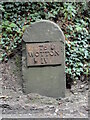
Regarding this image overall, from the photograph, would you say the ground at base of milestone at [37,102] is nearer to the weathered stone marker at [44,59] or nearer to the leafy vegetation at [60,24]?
the weathered stone marker at [44,59]

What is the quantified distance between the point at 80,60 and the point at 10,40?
154 cm

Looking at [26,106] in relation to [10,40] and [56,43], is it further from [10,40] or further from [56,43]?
[10,40]

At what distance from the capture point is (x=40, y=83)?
11.9 feet

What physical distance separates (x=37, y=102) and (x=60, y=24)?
6.39 ft

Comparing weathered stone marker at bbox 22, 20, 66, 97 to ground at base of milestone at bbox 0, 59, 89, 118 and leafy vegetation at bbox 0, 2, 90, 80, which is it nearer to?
ground at base of milestone at bbox 0, 59, 89, 118

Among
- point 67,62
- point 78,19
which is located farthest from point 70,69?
point 78,19

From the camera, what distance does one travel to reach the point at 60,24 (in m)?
4.52

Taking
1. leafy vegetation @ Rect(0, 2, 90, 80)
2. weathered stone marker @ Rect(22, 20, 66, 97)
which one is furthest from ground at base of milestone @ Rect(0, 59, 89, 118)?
leafy vegetation @ Rect(0, 2, 90, 80)

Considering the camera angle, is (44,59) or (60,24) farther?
(60,24)

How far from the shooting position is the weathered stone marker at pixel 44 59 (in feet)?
11.7

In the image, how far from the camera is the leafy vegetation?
4.18 metres

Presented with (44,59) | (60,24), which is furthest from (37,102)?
(60,24)

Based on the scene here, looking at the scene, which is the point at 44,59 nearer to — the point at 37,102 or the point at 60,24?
the point at 37,102

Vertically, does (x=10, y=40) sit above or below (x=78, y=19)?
below
